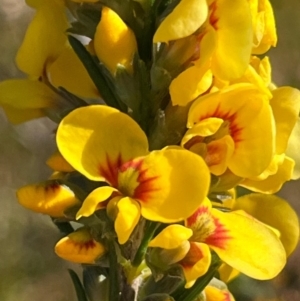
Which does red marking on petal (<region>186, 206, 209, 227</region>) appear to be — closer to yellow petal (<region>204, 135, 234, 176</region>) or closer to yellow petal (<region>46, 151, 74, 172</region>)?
yellow petal (<region>204, 135, 234, 176</region>)

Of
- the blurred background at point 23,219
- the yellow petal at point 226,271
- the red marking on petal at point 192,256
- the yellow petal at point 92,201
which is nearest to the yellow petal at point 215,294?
the yellow petal at point 226,271

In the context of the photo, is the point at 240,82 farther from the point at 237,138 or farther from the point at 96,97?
the point at 96,97

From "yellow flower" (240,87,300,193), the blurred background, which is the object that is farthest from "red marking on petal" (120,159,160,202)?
the blurred background

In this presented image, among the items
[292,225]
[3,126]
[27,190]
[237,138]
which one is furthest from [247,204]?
A: [3,126]

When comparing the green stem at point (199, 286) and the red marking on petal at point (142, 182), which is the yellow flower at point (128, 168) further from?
the green stem at point (199, 286)

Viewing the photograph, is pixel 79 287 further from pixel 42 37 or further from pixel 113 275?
pixel 42 37
